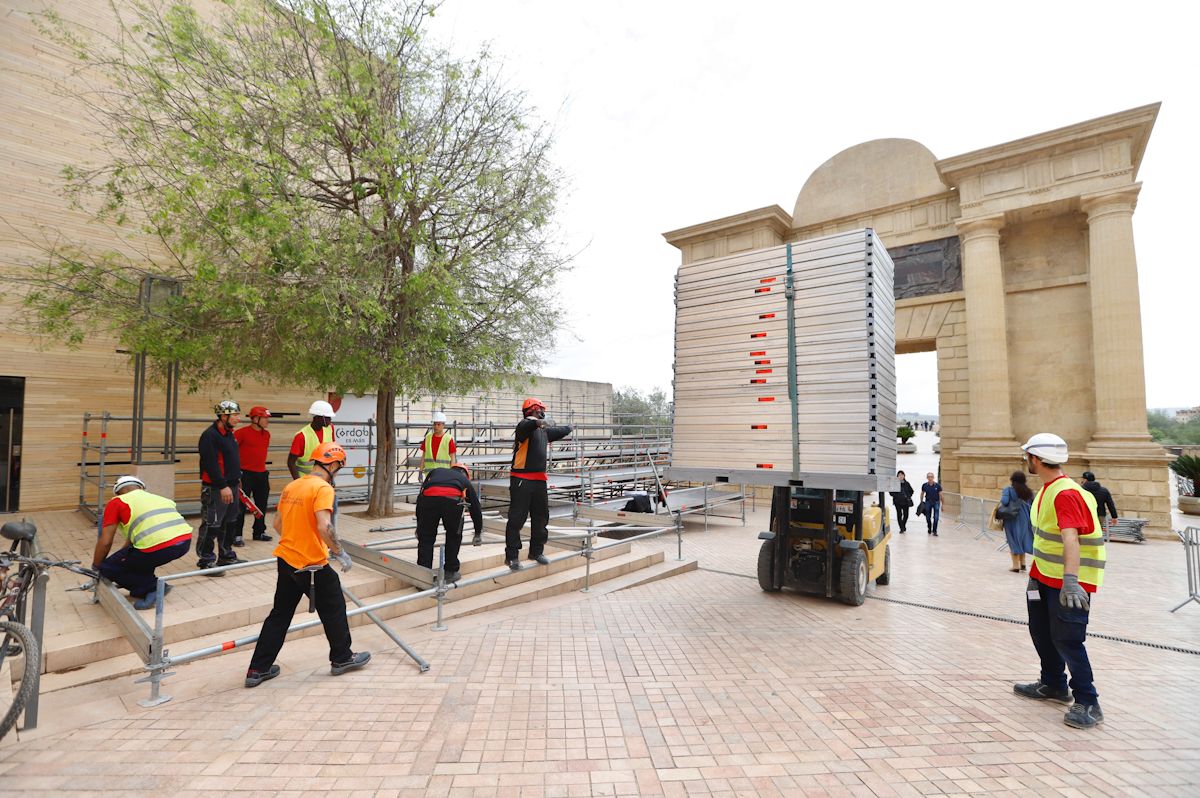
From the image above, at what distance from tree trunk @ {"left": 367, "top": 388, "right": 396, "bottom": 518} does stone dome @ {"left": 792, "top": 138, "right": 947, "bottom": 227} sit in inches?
683

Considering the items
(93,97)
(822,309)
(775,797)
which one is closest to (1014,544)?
(822,309)

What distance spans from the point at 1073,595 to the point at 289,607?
17.8 feet

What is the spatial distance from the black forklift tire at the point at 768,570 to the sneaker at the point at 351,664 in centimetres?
493

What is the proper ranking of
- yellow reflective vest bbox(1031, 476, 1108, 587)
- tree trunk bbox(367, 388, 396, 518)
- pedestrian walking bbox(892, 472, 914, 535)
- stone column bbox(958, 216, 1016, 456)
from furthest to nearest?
stone column bbox(958, 216, 1016, 456)
pedestrian walking bbox(892, 472, 914, 535)
tree trunk bbox(367, 388, 396, 518)
yellow reflective vest bbox(1031, 476, 1108, 587)

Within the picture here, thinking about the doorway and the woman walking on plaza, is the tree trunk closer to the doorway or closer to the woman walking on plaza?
the doorway

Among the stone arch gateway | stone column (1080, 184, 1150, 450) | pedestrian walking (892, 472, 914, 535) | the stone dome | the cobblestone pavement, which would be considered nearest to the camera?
the cobblestone pavement

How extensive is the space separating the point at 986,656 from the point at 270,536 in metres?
9.06

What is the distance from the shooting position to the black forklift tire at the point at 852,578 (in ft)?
22.2

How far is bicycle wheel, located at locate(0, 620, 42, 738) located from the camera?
3004mm

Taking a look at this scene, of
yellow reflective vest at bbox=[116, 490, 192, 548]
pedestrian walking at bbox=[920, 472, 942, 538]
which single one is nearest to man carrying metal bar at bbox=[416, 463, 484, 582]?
yellow reflective vest at bbox=[116, 490, 192, 548]

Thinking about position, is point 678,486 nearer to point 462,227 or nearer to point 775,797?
point 462,227

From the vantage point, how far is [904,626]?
19.9 ft

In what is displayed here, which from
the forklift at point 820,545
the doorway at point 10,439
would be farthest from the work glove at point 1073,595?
the doorway at point 10,439

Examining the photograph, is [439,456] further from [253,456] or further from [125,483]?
[253,456]
